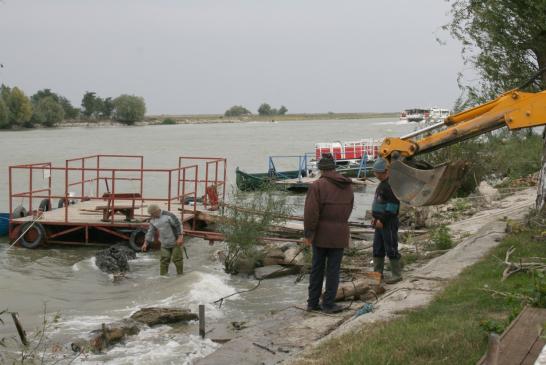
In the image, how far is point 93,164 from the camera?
53250mm

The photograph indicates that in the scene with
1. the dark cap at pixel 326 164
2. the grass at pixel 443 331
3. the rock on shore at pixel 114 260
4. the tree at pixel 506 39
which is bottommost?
the rock on shore at pixel 114 260

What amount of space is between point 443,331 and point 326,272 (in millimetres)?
2694

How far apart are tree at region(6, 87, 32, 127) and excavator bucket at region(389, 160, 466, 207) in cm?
10241

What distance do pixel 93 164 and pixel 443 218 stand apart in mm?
39667

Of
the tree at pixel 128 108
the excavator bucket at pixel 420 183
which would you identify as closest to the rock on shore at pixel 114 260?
the excavator bucket at pixel 420 183

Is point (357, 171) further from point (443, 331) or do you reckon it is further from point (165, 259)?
point (443, 331)

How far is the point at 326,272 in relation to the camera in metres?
8.82

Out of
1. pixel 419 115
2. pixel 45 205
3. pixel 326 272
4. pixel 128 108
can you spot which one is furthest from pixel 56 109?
pixel 326 272

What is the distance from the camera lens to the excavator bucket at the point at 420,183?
10.4m

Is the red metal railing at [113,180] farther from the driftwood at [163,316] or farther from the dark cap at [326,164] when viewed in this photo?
the dark cap at [326,164]

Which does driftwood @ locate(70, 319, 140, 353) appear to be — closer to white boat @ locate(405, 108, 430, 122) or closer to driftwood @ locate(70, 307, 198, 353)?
driftwood @ locate(70, 307, 198, 353)

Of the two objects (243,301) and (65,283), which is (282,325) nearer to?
(243,301)

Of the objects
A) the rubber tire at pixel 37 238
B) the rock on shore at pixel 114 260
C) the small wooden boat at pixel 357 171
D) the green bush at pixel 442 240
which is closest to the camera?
the green bush at pixel 442 240

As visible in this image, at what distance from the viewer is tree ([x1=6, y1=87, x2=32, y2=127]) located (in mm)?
105625
